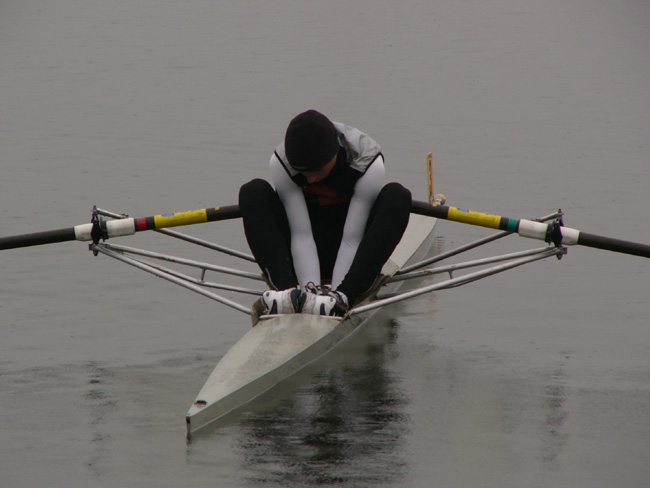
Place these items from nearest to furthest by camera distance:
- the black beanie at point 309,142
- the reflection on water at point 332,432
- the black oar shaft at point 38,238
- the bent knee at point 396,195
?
the reflection on water at point 332,432 < the black beanie at point 309,142 < the bent knee at point 396,195 < the black oar shaft at point 38,238

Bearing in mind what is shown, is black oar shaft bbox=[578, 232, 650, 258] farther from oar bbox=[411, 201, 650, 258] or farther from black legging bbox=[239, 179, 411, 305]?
black legging bbox=[239, 179, 411, 305]

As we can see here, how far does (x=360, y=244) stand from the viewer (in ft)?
23.9

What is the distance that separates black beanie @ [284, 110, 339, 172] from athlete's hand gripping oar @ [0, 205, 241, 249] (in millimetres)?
838

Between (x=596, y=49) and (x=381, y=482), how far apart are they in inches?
886

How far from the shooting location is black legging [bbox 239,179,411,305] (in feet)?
23.7

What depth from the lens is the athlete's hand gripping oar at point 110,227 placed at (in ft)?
25.6

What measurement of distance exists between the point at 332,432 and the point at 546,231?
240 cm

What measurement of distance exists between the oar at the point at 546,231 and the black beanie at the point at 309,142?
0.93 m

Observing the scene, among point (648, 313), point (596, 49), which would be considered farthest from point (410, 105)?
point (648, 313)

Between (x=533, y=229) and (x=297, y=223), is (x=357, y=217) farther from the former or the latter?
(x=533, y=229)

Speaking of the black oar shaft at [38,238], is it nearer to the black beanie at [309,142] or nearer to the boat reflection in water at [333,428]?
the black beanie at [309,142]

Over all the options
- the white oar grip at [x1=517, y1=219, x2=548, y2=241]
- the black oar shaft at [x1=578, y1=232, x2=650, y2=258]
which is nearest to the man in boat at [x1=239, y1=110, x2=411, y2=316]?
the white oar grip at [x1=517, y1=219, x2=548, y2=241]

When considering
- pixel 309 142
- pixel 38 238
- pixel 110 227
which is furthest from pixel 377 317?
pixel 38 238

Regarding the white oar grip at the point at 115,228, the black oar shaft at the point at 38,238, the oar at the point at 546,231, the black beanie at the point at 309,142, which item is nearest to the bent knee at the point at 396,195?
the oar at the point at 546,231
